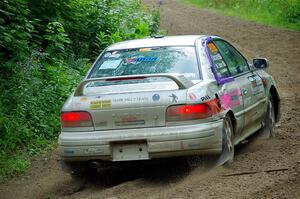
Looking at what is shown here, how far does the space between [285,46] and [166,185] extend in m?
14.3

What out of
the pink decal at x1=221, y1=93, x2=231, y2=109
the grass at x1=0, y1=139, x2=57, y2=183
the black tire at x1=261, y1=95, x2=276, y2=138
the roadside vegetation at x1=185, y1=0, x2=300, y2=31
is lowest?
the roadside vegetation at x1=185, y1=0, x2=300, y2=31

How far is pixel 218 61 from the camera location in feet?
26.1

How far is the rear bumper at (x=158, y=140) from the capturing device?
21.9 feet

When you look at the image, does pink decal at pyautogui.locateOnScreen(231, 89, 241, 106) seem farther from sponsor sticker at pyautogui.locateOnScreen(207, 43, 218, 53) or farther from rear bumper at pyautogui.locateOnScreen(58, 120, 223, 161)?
rear bumper at pyautogui.locateOnScreen(58, 120, 223, 161)

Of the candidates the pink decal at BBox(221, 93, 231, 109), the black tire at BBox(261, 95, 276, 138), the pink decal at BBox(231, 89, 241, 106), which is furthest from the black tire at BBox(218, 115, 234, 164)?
the black tire at BBox(261, 95, 276, 138)

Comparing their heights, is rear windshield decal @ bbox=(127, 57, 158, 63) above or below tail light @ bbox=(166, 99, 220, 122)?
above

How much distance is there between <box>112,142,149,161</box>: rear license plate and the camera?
678cm

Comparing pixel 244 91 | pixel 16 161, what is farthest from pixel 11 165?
pixel 244 91

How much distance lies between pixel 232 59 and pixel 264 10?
21070 mm

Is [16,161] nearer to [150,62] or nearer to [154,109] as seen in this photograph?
[150,62]

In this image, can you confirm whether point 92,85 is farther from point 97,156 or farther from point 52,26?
point 52,26

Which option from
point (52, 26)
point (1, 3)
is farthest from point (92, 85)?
Answer: point (52, 26)

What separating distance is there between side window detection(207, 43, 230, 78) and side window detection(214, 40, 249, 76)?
0.13 metres

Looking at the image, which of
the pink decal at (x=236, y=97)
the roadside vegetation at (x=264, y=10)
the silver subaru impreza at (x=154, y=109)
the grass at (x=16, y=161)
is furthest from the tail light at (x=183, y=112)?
the roadside vegetation at (x=264, y=10)
